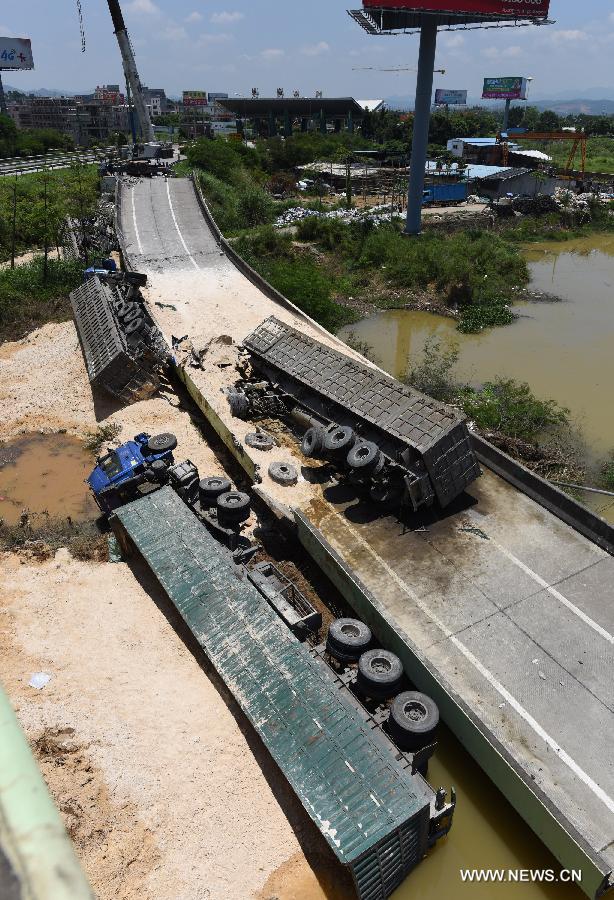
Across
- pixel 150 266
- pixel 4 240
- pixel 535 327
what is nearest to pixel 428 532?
pixel 535 327

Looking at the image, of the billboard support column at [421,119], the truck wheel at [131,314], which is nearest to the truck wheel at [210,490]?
the truck wheel at [131,314]

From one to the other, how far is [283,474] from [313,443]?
123 centimetres

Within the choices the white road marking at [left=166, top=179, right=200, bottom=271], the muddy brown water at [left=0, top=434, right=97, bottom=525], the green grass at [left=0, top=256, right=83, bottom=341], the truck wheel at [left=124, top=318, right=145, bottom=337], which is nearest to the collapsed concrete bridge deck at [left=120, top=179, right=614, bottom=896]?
the muddy brown water at [left=0, top=434, right=97, bottom=525]

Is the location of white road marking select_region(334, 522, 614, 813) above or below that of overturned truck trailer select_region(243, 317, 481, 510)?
below

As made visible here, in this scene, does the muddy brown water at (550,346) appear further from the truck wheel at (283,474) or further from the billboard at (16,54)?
the billboard at (16,54)

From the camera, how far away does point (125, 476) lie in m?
16.3

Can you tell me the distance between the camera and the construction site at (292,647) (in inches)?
356

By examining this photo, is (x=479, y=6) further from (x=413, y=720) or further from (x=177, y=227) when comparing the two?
(x=413, y=720)

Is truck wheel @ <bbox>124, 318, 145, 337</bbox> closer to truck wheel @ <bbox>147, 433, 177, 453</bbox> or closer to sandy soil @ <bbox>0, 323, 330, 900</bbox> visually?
truck wheel @ <bbox>147, 433, 177, 453</bbox>

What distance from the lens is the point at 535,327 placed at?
105ft

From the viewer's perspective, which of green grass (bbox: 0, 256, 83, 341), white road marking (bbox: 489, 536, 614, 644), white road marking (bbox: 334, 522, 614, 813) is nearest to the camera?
white road marking (bbox: 334, 522, 614, 813)

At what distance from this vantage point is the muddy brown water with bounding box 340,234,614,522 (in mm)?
23984

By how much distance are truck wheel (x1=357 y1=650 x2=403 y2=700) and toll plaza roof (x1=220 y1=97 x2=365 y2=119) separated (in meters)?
103
